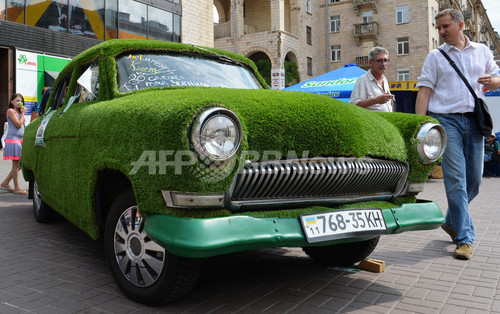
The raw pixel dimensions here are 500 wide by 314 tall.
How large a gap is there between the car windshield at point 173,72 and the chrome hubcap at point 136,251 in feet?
3.43

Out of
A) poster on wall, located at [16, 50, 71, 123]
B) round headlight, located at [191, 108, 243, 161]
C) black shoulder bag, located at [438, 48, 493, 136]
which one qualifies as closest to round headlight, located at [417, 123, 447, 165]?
black shoulder bag, located at [438, 48, 493, 136]

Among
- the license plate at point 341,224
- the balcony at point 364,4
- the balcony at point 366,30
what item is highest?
the balcony at point 364,4

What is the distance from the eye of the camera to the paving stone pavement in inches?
110

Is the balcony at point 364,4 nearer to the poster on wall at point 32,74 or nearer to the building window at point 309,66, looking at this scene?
the building window at point 309,66

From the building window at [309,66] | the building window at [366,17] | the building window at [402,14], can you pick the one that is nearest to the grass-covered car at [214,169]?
the building window at [309,66]

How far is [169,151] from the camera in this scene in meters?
2.27

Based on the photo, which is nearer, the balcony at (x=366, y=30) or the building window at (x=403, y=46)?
the building window at (x=403, y=46)

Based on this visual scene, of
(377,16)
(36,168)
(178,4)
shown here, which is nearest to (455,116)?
(36,168)

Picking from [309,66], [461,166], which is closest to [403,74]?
[309,66]

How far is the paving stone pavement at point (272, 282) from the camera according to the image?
2807 millimetres

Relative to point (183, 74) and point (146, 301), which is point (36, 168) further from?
Answer: point (146, 301)

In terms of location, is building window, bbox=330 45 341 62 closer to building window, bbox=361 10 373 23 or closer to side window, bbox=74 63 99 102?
building window, bbox=361 10 373 23

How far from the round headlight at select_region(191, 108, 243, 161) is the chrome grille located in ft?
0.55

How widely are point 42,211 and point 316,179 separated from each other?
3.93 meters
